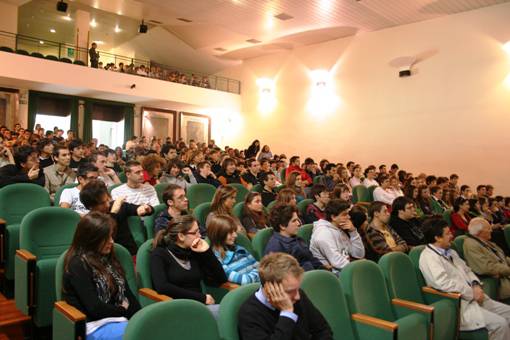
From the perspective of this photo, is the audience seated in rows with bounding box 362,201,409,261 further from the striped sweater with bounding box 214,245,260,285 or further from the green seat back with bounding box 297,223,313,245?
the striped sweater with bounding box 214,245,260,285

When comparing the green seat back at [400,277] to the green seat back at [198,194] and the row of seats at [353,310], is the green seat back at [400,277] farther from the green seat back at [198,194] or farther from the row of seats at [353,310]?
the green seat back at [198,194]

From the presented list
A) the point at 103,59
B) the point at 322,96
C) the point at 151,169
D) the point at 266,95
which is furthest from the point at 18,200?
the point at 103,59

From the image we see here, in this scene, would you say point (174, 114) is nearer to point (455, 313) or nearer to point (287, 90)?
point (287, 90)

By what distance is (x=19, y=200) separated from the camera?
11.8ft

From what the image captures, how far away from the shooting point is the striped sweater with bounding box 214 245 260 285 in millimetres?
2682

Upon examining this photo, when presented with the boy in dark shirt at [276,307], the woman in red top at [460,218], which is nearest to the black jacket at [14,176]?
the boy in dark shirt at [276,307]

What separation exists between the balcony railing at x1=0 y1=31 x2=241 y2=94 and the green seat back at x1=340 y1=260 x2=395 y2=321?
9.24m

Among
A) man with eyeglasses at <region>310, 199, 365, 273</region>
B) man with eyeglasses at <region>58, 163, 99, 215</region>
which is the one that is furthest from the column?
man with eyeglasses at <region>310, 199, 365, 273</region>

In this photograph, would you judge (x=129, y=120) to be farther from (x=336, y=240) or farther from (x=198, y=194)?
(x=336, y=240)

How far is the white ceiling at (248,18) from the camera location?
9.11 metres

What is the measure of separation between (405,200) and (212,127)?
11079 millimetres

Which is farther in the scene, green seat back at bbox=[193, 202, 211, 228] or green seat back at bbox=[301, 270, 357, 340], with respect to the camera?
green seat back at bbox=[193, 202, 211, 228]

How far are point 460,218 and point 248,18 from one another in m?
6.91

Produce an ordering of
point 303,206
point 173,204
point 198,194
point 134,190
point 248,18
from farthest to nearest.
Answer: point 248,18
point 198,194
point 303,206
point 134,190
point 173,204
